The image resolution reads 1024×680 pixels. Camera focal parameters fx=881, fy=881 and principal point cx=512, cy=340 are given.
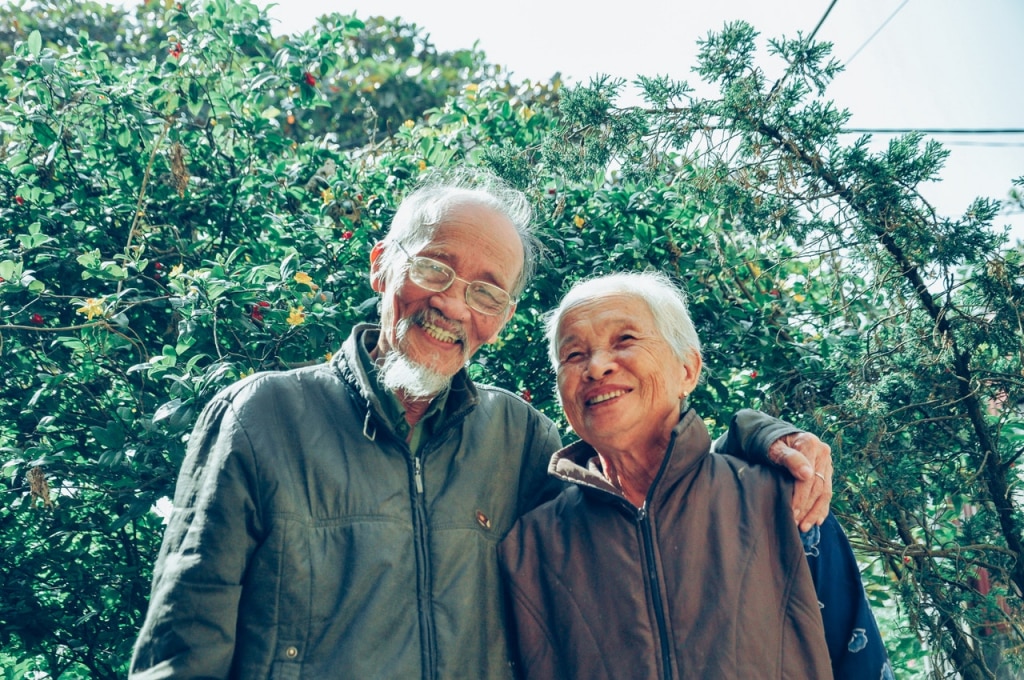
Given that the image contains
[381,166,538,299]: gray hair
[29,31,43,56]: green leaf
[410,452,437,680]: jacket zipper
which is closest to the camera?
[410,452,437,680]: jacket zipper

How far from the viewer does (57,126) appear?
130 inches

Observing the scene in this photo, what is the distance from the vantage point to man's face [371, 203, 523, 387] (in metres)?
2.12

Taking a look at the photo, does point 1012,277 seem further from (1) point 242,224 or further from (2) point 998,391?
(1) point 242,224

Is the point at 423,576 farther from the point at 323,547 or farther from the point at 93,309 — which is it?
the point at 93,309

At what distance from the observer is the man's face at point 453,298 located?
2.12 metres

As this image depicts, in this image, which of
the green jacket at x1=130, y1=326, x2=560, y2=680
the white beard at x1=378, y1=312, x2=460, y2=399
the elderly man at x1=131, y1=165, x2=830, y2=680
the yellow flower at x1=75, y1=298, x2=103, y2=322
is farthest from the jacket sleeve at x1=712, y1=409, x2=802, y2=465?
the yellow flower at x1=75, y1=298, x2=103, y2=322

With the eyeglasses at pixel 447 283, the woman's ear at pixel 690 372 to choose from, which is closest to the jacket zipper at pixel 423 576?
the eyeglasses at pixel 447 283

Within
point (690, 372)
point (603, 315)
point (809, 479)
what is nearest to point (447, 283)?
point (603, 315)

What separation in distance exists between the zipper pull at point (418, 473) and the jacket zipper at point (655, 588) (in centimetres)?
50

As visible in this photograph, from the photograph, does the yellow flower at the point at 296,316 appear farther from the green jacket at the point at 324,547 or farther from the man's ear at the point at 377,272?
the green jacket at the point at 324,547

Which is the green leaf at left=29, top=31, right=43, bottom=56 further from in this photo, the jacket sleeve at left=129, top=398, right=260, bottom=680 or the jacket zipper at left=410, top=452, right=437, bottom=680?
the jacket zipper at left=410, top=452, right=437, bottom=680

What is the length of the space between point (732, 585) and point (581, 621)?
1.12 feet

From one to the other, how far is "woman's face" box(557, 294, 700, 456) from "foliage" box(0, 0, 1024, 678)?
798mm

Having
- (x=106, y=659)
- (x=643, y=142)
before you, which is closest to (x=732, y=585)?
(x=643, y=142)
